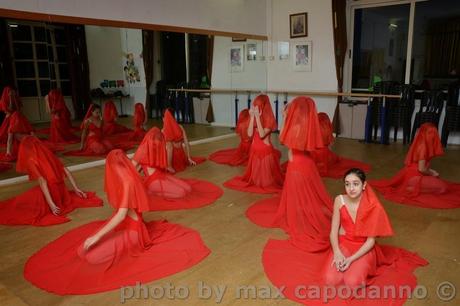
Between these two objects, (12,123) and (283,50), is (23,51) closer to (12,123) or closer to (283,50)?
(12,123)

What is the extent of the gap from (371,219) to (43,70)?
481 cm

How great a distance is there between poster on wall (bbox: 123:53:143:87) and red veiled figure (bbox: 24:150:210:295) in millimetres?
3733

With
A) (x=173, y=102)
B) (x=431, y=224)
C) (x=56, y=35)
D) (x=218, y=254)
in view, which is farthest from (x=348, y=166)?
(x=56, y=35)

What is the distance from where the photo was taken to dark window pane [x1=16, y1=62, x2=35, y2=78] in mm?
4902

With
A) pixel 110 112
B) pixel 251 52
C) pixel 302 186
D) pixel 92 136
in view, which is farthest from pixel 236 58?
pixel 302 186

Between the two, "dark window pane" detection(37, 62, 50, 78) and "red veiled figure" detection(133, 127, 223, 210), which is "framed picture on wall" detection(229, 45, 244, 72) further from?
"red veiled figure" detection(133, 127, 223, 210)

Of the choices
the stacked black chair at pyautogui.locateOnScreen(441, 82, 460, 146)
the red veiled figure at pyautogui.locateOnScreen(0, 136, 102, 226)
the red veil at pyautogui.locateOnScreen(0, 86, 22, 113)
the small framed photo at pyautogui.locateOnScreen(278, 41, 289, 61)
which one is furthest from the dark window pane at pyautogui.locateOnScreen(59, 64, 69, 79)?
the stacked black chair at pyautogui.locateOnScreen(441, 82, 460, 146)

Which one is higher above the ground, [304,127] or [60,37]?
[60,37]

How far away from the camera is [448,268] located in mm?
2539

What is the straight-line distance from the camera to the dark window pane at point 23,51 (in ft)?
15.9

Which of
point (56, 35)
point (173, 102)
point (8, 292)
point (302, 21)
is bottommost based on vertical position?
point (8, 292)

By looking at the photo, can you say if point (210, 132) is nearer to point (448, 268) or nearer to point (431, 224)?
point (431, 224)

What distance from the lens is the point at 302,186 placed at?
3180 millimetres

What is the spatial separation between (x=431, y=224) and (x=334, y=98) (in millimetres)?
4795
